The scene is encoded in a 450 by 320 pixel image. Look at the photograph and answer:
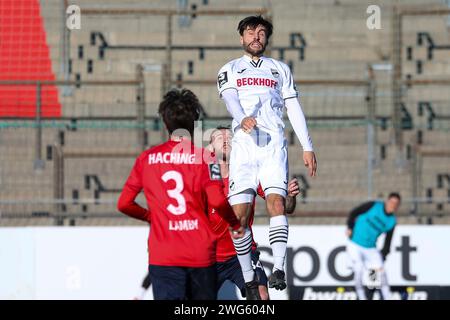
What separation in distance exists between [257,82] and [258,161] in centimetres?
64

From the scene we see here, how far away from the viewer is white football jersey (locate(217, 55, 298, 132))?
28.7 feet

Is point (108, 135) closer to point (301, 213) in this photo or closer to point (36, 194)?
point (36, 194)

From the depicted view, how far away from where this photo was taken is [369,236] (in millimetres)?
17156

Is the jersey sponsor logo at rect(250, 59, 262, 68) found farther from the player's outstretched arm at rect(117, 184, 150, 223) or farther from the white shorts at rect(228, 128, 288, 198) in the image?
the player's outstretched arm at rect(117, 184, 150, 223)

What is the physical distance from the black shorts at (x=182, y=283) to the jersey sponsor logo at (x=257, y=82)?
1.82 meters

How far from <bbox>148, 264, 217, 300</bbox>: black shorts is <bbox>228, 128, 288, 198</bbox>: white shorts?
1.42 metres

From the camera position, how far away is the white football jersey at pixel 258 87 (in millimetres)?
8742

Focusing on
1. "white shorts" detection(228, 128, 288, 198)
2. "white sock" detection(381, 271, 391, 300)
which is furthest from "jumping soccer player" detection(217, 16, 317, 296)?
"white sock" detection(381, 271, 391, 300)

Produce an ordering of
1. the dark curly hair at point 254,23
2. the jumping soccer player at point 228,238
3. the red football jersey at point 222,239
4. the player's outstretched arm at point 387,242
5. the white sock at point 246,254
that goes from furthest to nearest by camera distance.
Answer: the player's outstretched arm at point 387,242
the red football jersey at point 222,239
the jumping soccer player at point 228,238
the white sock at point 246,254
the dark curly hair at point 254,23

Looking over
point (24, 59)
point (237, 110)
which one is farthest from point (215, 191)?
point (24, 59)

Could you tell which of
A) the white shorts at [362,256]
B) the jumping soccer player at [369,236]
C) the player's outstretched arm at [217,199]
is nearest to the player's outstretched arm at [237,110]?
the player's outstretched arm at [217,199]

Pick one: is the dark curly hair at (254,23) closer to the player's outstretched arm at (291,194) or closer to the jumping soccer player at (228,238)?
the jumping soccer player at (228,238)

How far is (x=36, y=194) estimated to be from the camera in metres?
17.3

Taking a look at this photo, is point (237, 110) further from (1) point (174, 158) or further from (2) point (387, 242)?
(2) point (387, 242)
